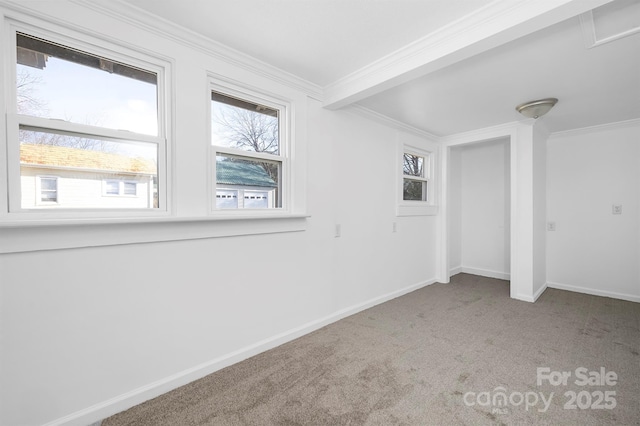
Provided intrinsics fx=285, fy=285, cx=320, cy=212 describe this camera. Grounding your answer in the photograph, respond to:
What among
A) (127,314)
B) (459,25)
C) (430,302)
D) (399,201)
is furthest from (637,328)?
(127,314)

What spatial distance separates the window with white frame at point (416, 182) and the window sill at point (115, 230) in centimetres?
→ 222

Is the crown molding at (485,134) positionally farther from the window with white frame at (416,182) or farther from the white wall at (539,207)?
the window with white frame at (416,182)

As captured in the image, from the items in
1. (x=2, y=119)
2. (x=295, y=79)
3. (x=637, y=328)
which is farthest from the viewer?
(x=637, y=328)

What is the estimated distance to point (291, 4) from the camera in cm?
167

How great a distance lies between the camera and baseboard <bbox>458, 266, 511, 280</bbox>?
4855 millimetres

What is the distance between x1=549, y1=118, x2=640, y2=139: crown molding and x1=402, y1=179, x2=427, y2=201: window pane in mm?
2037

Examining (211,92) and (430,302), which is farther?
(430,302)

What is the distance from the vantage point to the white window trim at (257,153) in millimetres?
2162

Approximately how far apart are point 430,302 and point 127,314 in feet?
10.8

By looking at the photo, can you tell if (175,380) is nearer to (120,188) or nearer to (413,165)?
(120,188)

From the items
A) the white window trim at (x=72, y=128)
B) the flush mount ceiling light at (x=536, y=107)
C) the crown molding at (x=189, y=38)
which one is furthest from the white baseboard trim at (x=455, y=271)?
the white window trim at (x=72, y=128)

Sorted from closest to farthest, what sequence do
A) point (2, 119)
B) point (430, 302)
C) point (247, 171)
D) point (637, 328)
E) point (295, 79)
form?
point (2, 119) → point (247, 171) → point (295, 79) → point (637, 328) → point (430, 302)

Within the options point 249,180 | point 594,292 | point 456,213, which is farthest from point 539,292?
point 249,180

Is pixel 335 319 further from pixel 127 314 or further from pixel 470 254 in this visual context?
pixel 470 254
